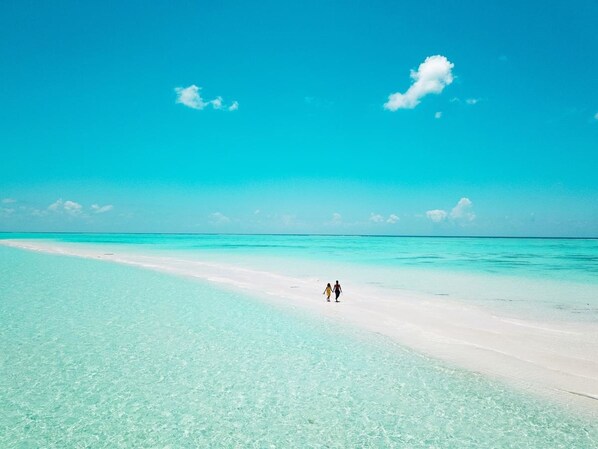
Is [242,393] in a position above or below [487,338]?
below

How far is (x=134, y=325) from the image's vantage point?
14.2 m

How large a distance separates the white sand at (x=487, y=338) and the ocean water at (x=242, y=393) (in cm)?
90

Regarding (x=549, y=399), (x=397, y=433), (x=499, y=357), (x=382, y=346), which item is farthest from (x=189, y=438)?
(x=499, y=357)

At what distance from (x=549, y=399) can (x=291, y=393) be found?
5.71 meters

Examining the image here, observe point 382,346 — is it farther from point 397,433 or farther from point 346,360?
point 397,433

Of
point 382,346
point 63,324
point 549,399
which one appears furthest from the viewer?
point 63,324

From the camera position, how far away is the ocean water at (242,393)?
6891 millimetres

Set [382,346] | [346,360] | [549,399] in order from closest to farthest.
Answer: [549,399]
[346,360]
[382,346]

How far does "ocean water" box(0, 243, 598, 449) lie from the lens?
6891 millimetres

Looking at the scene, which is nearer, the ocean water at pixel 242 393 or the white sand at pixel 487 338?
the ocean water at pixel 242 393

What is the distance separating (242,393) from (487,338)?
8.63 meters

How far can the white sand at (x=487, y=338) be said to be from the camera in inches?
362

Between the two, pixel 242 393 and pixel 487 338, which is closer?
pixel 242 393

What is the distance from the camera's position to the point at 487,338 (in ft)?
41.5
